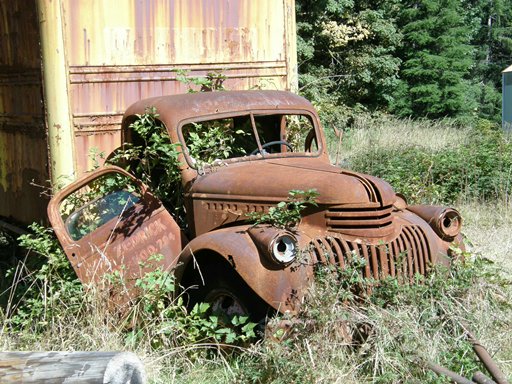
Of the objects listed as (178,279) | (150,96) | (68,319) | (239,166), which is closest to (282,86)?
(150,96)

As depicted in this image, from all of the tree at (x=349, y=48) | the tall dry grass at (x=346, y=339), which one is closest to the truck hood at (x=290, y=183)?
the tall dry grass at (x=346, y=339)

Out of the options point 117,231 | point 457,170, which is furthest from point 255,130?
point 457,170

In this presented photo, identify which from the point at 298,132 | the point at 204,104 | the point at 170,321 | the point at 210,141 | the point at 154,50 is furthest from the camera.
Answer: the point at 298,132

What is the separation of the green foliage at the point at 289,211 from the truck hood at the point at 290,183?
4.0 inches

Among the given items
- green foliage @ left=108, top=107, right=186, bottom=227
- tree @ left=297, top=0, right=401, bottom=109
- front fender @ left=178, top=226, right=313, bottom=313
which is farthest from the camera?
tree @ left=297, top=0, right=401, bottom=109

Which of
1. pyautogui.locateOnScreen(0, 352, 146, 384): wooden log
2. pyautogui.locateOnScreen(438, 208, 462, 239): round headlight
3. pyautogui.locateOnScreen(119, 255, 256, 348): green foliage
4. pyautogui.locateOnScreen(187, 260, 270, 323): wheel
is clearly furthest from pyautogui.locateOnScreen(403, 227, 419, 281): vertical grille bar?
pyautogui.locateOnScreen(0, 352, 146, 384): wooden log

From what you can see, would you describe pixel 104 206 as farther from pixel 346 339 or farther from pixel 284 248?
pixel 346 339

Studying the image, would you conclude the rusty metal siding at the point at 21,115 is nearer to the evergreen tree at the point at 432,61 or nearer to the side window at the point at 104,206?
the side window at the point at 104,206

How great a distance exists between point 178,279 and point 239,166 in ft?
3.76

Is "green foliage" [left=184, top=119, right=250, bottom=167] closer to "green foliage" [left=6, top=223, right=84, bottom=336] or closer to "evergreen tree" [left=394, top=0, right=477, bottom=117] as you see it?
"green foliage" [left=6, top=223, right=84, bottom=336]

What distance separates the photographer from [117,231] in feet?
18.4

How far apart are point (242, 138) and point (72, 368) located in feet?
11.0

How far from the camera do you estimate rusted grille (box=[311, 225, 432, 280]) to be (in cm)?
492

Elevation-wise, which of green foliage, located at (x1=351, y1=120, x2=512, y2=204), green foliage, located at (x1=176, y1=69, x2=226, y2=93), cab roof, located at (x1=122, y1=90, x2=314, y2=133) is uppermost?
green foliage, located at (x1=176, y1=69, x2=226, y2=93)
